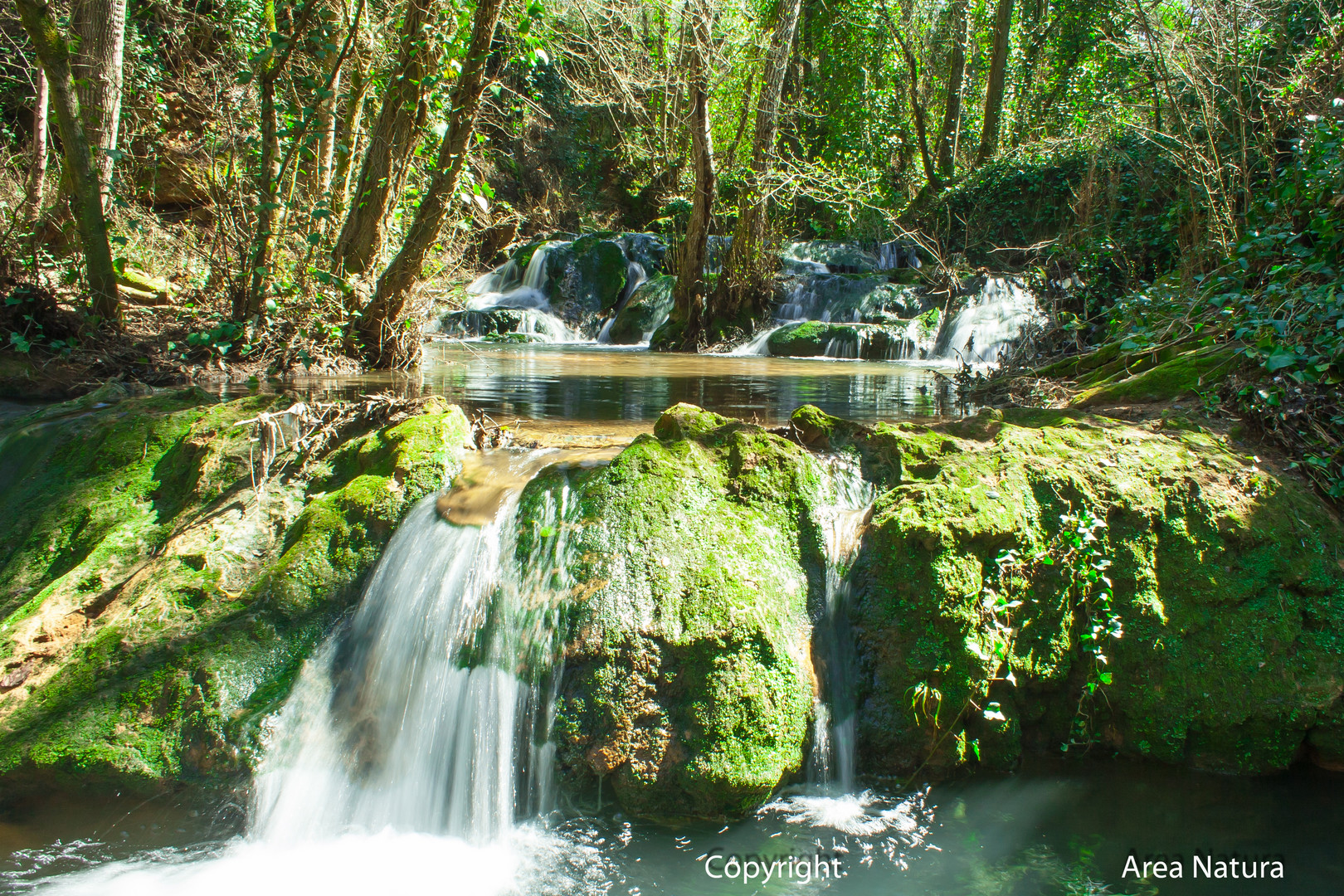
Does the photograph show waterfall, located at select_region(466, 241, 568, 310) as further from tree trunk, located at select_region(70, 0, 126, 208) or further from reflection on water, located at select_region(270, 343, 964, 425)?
tree trunk, located at select_region(70, 0, 126, 208)

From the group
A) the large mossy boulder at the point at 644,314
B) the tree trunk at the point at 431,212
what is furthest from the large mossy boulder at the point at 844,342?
the tree trunk at the point at 431,212

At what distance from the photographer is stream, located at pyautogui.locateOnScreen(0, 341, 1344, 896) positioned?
2588mm

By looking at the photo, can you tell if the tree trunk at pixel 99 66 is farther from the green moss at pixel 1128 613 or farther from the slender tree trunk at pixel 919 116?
the slender tree trunk at pixel 919 116

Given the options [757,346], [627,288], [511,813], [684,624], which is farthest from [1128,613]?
[627,288]

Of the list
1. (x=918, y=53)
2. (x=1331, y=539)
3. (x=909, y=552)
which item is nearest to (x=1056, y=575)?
(x=909, y=552)

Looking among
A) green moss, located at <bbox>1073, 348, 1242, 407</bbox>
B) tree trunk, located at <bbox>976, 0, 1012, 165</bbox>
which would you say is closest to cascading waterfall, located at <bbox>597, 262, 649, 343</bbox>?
tree trunk, located at <bbox>976, 0, 1012, 165</bbox>

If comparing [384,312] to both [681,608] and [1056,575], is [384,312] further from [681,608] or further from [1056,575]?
[1056,575]

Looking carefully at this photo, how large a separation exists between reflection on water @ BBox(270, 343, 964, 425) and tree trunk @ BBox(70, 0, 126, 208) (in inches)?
96.0

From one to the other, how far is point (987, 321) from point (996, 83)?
31.1 ft

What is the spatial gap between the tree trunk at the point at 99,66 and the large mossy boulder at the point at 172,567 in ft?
9.89

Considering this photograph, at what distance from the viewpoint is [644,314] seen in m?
16.2

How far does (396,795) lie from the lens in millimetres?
2875

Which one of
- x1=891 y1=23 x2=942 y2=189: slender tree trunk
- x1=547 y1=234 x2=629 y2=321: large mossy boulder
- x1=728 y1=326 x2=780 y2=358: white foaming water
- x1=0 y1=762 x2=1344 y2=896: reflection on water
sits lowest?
x1=0 y1=762 x2=1344 y2=896: reflection on water

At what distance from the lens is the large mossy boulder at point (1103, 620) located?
3.03 m
